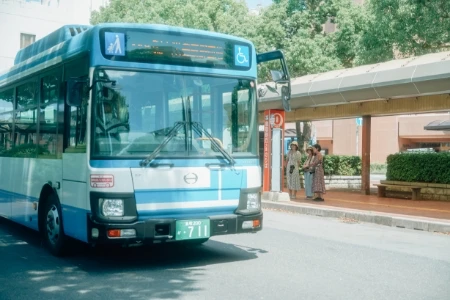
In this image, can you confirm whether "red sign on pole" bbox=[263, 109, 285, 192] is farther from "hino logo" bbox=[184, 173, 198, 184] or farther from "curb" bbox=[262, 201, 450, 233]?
"hino logo" bbox=[184, 173, 198, 184]

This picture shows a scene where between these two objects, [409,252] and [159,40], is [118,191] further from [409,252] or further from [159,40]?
[409,252]

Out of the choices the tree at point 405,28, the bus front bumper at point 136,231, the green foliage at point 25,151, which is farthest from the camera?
the tree at point 405,28

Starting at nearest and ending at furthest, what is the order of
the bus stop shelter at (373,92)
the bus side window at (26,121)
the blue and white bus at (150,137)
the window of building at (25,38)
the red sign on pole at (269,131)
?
the blue and white bus at (150,137), the bus side window at (26,121), the bus stop shelter at (373,92), the red sign on pole at (269,131), the window of building at (25,38)

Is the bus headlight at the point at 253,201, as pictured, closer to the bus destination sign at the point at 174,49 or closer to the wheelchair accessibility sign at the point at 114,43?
the bus destination sign at the point at 174,49

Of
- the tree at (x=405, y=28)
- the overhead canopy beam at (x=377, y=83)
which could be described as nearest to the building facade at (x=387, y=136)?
the tree at (x=405, y=28)

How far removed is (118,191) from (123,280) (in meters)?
1.04

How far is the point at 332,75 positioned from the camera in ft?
59.4

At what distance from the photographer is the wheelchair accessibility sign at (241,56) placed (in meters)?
7.88

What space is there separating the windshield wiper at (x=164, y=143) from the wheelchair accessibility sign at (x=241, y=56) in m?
1.28

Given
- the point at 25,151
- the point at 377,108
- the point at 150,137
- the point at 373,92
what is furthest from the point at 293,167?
the point at 150,137

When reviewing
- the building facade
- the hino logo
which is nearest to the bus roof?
the hino logo

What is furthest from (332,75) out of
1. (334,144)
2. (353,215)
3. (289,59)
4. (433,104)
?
(334,144)

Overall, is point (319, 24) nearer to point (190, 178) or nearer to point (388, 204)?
point (388, 204)

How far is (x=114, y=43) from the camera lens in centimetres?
705
